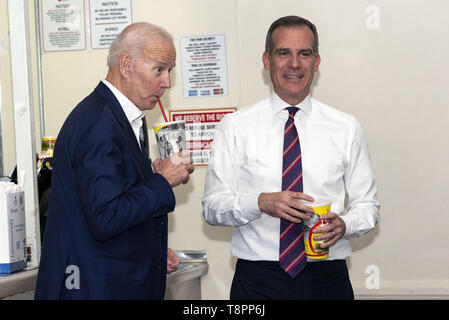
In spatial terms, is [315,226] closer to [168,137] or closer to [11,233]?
[168,137]

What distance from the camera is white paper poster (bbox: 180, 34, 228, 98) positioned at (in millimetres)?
2438

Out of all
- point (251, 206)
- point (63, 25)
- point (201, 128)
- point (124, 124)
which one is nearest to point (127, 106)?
point (124, 124)

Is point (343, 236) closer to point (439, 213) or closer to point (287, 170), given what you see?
point (287, 170)

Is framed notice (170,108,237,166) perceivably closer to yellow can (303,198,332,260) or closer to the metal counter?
the metal counter

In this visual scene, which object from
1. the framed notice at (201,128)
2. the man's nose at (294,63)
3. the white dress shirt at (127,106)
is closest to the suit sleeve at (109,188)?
the white dress shirt at (127,106)

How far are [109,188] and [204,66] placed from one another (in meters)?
1.24

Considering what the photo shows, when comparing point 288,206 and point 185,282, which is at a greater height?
point 288,206

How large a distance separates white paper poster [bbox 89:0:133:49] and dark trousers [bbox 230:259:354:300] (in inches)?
48.9

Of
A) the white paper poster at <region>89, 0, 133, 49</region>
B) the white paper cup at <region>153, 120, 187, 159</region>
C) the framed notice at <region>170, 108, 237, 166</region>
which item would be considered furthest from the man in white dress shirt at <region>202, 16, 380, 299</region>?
the white paper poster at <region>89, 0, 133, 49</region>

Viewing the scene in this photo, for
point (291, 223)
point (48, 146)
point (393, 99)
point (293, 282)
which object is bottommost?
point (293, 282)

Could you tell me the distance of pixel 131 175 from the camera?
1.37 m

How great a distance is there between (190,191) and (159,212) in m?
1.12

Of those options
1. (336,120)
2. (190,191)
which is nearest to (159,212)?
(336,120)

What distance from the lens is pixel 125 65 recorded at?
1465 millimetres
